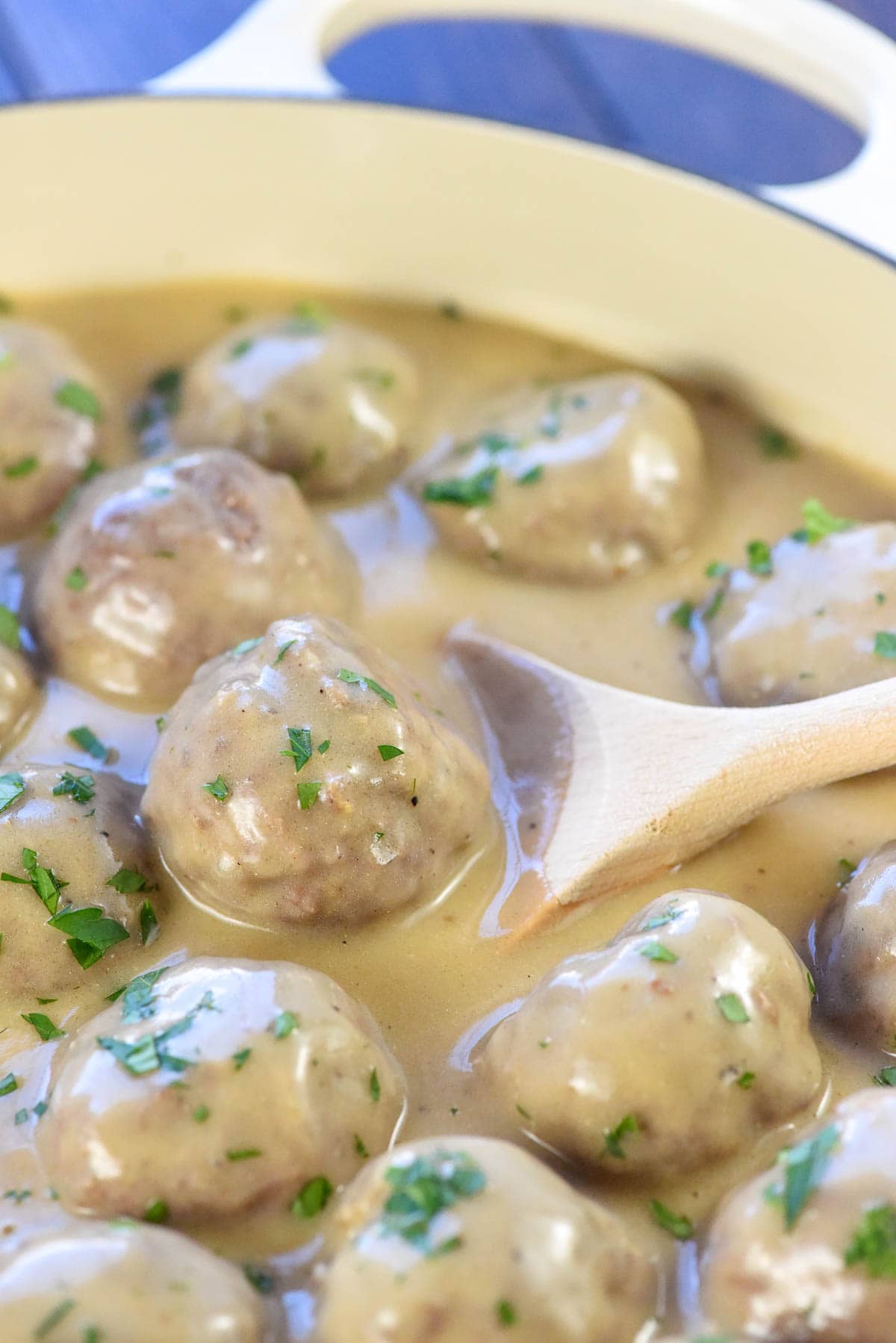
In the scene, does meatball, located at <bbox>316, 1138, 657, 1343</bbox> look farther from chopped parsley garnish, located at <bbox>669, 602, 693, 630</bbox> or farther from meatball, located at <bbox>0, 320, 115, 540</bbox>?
meatball, located at <bbox>0, 320, 115, 540</bbox>

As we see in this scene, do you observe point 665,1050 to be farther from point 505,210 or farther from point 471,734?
point 505,210

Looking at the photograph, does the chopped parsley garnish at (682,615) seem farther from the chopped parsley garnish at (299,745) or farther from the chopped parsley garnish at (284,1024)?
the chopped parsley garnish at (284,1024)

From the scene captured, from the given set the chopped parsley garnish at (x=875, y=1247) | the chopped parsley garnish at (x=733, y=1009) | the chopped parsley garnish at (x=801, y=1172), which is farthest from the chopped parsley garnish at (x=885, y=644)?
the chopped parsley garnish at (x=875, y=1247)

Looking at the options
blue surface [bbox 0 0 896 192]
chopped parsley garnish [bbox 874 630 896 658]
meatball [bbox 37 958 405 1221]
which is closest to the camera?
meatball [bbox 37 958 405 1221]

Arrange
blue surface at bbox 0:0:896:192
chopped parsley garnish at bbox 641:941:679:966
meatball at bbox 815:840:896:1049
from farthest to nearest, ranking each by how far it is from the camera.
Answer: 1. blue surface at bbox 0:0:896:192
2. meatball at bbox 815:840:896:1049
3. chopped parsley garnish at bbox 641:941:679:966

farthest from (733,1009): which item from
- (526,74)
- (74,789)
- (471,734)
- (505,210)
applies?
(526,74)

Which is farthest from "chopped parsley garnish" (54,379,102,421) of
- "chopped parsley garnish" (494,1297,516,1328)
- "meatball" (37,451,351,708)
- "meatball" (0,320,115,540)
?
"chopped parsley garnish" (494,1297,516,1328)
